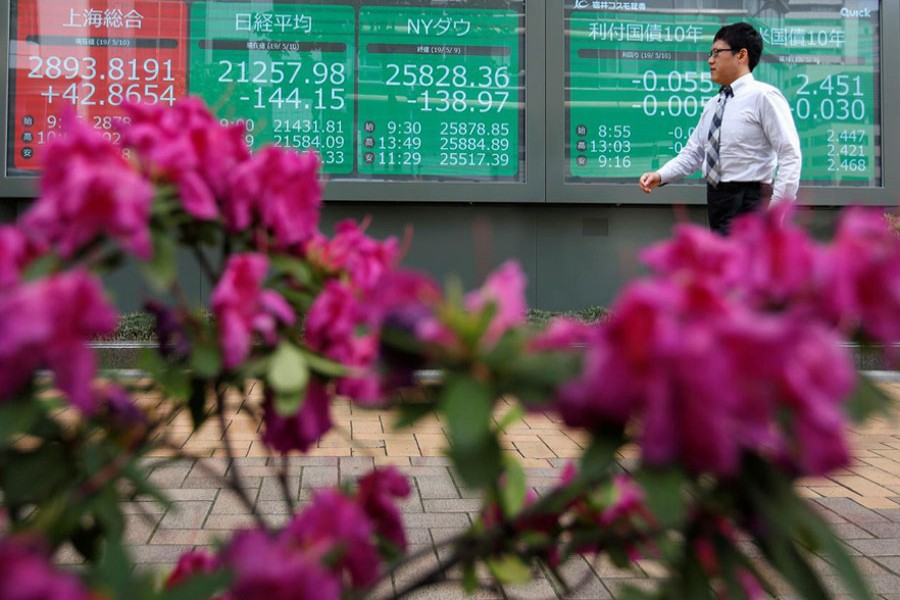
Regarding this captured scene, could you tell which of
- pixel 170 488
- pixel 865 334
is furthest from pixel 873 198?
pixel 865 334

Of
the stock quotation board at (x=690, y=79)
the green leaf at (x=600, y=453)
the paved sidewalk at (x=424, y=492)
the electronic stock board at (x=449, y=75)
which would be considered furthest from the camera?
the stock quotation board at (x=690, y=79)

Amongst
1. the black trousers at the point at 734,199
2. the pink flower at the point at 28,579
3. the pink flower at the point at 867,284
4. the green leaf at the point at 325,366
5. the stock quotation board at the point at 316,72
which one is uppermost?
the stock quotation board at the point at 316,72

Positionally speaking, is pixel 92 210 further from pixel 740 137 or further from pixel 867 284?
pixel 740 137

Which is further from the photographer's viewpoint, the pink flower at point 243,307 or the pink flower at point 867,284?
the pink flower at point 243,307

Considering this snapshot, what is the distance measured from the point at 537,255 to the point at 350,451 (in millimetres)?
4308

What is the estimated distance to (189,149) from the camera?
99cm

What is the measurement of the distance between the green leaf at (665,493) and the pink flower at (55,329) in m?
0.48

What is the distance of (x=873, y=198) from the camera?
8430mm

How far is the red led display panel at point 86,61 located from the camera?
8031 millimetres

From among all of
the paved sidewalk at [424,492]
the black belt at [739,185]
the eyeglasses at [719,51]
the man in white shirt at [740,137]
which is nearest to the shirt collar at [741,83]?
the man in white shirt at [740,137]

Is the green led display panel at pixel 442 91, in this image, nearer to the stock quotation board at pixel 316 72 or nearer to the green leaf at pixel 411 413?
the stock quotation board at pixel 316 72

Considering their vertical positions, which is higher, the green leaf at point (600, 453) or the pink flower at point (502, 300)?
the pink flower at point (502, 300)

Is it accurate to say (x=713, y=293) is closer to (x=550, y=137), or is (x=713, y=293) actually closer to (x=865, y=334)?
(x=865, y=334)

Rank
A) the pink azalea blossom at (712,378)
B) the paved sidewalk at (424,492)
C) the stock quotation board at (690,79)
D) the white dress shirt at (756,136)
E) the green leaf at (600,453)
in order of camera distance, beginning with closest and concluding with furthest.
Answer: the pink azalea blossom at (712,378), the green leaf at (600,453), the paved sidewalk at (424,492), the white dress shirt at (756,136), the stock quotation board at (690,79)
